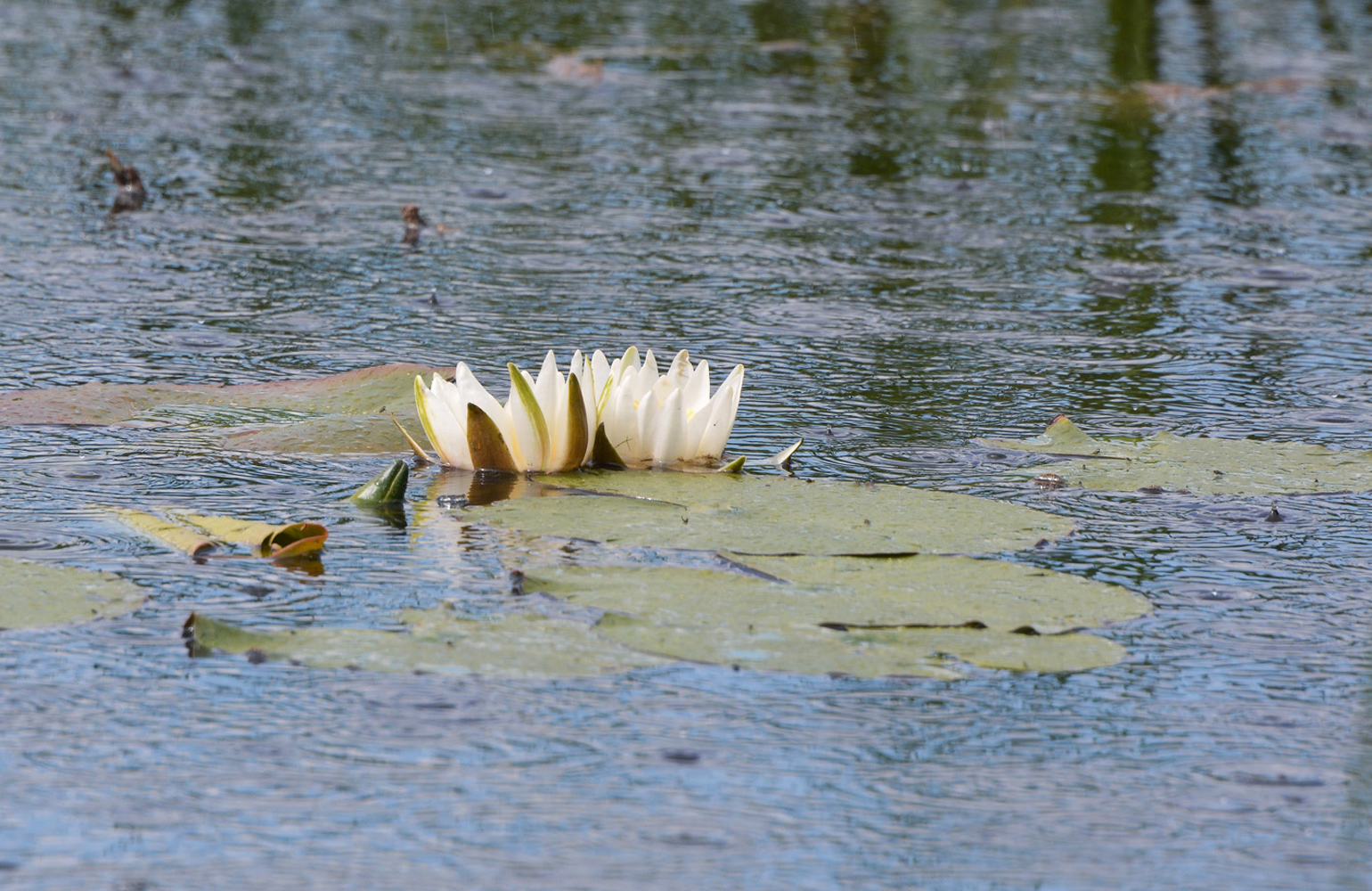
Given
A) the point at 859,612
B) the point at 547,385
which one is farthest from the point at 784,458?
the point at 859,612

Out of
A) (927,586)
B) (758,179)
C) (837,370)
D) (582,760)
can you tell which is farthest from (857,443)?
(758,179)

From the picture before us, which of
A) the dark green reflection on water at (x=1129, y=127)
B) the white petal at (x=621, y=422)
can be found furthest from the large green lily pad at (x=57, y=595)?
the dark green reflection on water at (x=1129, y=127)

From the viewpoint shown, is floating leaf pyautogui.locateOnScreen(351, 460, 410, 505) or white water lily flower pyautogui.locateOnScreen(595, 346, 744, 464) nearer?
floating leaf pyautogui.locateOnScreen(351, 460, 410, 505)

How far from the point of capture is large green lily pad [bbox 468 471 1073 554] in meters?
3.09

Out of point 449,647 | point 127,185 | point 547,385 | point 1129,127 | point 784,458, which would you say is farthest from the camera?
point 1129,127

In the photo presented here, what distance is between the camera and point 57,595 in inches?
109

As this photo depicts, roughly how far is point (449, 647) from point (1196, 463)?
180 cm

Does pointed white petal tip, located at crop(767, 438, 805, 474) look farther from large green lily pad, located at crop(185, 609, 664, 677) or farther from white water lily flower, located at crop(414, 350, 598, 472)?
large green lily pad, located at crop(185, 609, 664, 677)

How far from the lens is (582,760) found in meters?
2.28

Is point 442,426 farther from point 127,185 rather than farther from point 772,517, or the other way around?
point 127,185

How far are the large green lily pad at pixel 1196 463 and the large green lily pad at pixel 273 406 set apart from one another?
4.42 feet

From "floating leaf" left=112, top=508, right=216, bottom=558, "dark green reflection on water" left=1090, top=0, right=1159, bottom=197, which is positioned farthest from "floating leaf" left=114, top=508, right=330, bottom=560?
"dark green reflection on water" left=1090, top=0, right=1159, bottom=197

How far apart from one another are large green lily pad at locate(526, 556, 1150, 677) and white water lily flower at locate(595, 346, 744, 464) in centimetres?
64

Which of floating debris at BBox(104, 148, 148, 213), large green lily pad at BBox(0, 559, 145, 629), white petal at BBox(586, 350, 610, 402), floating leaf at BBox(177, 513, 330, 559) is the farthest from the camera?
floating debris at BBox(104, 148, 148, 213)
